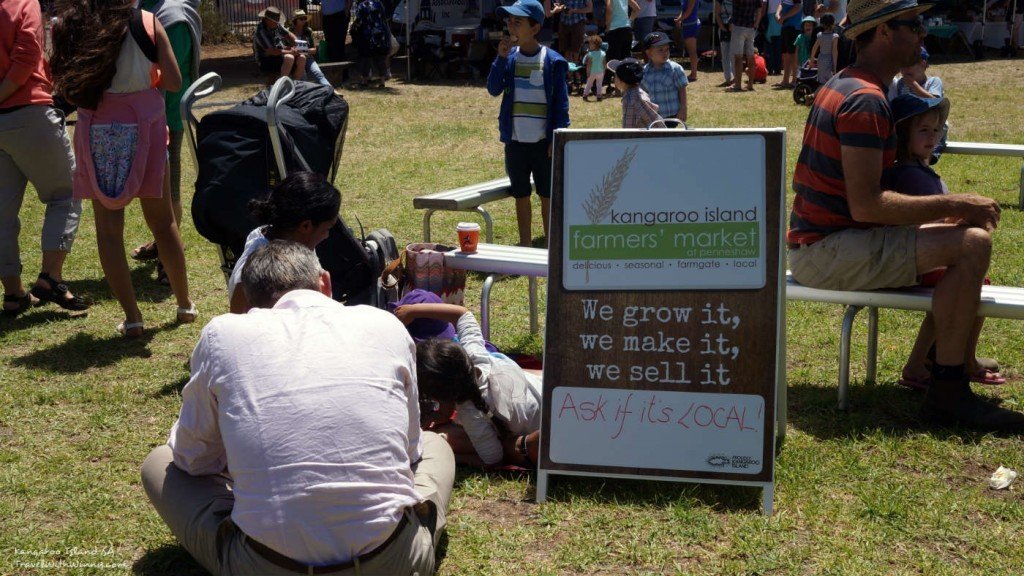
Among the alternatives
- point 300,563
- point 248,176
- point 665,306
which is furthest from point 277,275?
point 248,176

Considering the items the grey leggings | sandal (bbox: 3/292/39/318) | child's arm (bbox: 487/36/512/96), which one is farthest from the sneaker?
sandal (bbox: 3/292/39/318)

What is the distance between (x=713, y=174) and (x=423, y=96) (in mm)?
12693

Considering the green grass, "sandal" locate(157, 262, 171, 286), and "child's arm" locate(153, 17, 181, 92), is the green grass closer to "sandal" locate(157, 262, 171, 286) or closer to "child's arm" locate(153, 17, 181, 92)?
"sandal" locate(157, 262, 171, 286)

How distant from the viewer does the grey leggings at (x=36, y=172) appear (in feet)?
18.7

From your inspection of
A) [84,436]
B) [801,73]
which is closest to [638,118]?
[84,436]

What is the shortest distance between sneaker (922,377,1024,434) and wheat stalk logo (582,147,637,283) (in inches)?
59.8

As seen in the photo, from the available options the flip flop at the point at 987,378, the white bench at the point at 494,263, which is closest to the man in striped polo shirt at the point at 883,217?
the flip flop at the point at 987,378

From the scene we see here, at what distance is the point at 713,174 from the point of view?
367 cm

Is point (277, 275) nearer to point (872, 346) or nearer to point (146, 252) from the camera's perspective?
point (872, 346)

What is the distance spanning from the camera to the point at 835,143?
13.3 feet

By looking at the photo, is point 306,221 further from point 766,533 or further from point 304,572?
point 766,533

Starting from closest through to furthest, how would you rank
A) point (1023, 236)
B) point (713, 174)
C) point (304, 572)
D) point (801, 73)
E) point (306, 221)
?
1. point (304, 572)
2. point (713, 174)
3. point (306, 221)
4. point (1023, 236)
5. point (801, 73)

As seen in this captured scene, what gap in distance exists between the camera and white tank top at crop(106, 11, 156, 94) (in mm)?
4984

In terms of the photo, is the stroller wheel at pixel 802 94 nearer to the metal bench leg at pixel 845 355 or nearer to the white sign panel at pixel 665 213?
the metal bench leg at pixel 845 355
